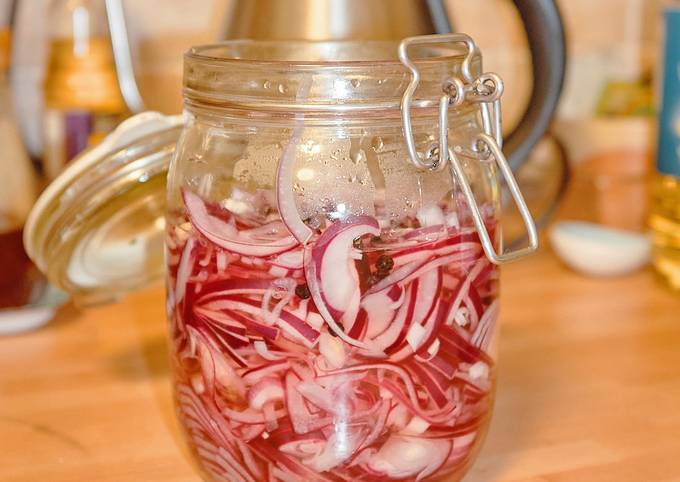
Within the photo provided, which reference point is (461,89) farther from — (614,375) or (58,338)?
(58,338)

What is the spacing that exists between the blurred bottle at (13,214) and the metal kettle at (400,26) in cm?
19

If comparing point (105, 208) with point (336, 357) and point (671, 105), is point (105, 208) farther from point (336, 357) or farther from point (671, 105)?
point (671, 105)

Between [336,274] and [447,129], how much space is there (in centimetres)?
8

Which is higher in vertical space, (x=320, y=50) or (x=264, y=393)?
(x=320, y=50)

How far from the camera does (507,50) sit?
1.11 meters

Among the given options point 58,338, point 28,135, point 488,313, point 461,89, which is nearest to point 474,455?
point 488,313

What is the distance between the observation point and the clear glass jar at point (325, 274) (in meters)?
0.43

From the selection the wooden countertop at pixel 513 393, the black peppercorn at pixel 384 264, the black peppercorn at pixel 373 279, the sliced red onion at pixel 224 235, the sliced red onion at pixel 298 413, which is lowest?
the wooden countertop at pixel 513 393

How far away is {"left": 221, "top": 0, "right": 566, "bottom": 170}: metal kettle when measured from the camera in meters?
0.65

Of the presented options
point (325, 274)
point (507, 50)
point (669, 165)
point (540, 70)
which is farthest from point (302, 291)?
point (507, 50)

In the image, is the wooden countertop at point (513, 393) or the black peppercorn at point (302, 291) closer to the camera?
the black peppercorn at point (302, 291)

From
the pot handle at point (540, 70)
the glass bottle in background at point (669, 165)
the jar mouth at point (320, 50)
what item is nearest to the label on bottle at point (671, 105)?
the glass bottle in background at point (669, 165)

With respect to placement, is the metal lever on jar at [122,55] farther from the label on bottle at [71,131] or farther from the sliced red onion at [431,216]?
the sliced red onion at [431,216]

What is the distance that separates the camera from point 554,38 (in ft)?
2.11
